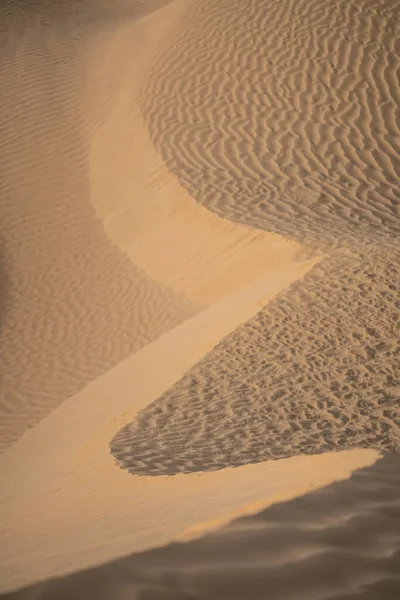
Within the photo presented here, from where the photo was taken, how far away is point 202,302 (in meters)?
10.3

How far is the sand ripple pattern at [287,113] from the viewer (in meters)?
11.0

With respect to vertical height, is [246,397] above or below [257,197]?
below

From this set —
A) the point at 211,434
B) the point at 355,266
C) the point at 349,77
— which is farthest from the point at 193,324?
the point at 349,77

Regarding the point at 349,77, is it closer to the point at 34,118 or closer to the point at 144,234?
the point at 144,234

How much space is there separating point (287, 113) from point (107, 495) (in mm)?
10599

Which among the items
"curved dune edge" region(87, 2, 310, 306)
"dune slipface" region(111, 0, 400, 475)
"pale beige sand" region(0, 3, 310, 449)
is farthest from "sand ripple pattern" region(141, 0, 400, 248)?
"pale beige sand" region(0, 3, 310, 449)

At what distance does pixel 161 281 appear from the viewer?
11.3 metres

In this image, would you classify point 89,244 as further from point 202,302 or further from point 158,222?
point 202,302

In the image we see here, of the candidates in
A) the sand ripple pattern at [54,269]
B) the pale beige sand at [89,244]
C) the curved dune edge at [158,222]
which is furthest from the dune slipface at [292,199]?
the sand ripple pattern at [54,269]

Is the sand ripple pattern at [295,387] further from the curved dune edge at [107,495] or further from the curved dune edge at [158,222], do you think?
the curved dune edge at [158,222]

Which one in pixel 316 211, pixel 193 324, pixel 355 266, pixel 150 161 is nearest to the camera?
pixel 355 266

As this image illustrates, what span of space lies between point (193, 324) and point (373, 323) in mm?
2607

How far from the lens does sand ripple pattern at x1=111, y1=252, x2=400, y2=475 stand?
5.35 metres

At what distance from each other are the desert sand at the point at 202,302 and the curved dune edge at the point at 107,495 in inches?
1.0
